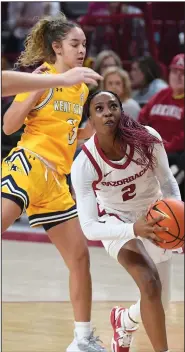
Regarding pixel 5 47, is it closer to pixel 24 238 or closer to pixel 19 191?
pixel 24 238

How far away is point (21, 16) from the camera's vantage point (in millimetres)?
12375

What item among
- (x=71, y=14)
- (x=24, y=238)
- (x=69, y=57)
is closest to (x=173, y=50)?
(x=71, y=14)

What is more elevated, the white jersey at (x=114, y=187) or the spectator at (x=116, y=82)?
the white jersey at (x=114, y=187)

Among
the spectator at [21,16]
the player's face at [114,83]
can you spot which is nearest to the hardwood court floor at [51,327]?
the player's face at [114,83]

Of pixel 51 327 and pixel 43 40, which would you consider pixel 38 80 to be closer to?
pixel 43 40

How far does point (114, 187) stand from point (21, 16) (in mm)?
7866

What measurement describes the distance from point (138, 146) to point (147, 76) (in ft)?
16.6

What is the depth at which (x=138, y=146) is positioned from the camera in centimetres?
479

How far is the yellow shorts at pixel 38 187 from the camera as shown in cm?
512

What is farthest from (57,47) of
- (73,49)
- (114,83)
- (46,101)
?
(114,83)

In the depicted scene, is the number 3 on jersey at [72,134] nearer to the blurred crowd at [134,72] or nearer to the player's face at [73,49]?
the player's face at [73,49]

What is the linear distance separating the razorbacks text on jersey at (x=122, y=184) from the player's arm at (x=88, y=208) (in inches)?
2.0

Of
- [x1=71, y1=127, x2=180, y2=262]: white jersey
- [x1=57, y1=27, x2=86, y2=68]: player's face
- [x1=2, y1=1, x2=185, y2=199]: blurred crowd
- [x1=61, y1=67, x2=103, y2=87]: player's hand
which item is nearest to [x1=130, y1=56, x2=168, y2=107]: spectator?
[x1=2, y1=1, x2=185, y2=199]: blurred crowd

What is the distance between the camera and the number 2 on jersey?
16.0ft
